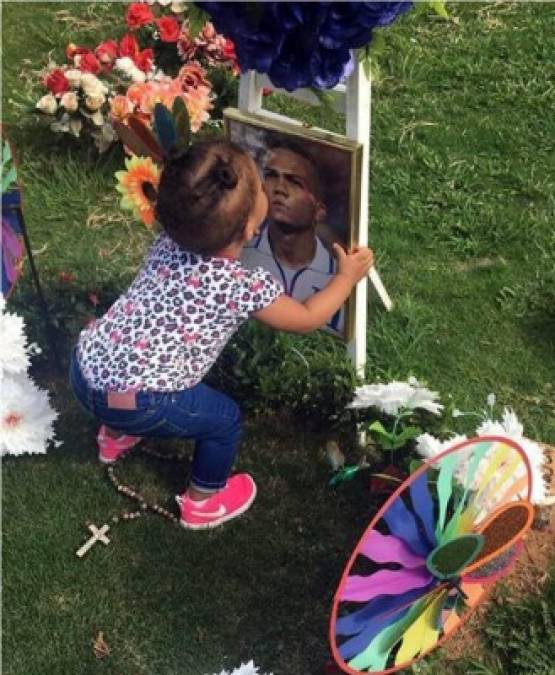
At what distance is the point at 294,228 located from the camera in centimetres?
271

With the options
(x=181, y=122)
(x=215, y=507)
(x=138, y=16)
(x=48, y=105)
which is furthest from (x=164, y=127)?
(x=138, y=16)

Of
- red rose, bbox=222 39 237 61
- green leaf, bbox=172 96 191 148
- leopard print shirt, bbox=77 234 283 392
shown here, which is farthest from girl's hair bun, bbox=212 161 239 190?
red rose, bbox=222 39 237 61

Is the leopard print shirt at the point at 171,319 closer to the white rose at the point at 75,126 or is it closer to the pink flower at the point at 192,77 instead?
the white rose at the point at 75,126

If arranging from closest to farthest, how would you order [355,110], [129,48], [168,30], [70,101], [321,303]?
[355,110]
[321,303]
[70,101]
[129,48]
[168,30]

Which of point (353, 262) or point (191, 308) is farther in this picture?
→ point (353, 262)

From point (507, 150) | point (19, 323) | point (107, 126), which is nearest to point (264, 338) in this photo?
point (19, 323)

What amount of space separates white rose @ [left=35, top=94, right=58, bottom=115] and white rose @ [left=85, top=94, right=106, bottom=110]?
0.48 ft

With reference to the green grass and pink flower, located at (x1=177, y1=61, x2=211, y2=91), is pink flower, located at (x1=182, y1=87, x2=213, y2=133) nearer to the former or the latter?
pink flower, located at (x1=177, y1=61, x2=211, y2=91)

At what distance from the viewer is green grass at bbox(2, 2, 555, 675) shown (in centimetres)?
266

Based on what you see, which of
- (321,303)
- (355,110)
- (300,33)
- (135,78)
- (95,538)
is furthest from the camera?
(135,78)

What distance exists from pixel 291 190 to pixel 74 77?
1.84 meters

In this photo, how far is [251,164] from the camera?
2.42m

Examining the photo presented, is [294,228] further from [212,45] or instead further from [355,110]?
[212,45]

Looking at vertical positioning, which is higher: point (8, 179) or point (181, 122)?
point (181, 122)
